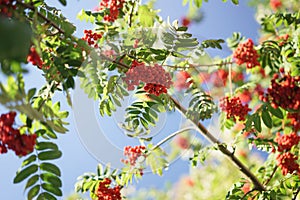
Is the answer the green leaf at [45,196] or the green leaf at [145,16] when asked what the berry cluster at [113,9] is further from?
the green leaf at [45,196]

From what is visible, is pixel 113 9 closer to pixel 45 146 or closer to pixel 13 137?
pixel 45 146

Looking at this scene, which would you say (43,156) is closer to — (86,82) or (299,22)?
(86,82)

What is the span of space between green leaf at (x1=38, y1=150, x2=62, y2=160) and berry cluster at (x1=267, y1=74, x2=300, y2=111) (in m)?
1.29

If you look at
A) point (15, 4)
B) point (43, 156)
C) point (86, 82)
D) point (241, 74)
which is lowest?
point (43, 156)

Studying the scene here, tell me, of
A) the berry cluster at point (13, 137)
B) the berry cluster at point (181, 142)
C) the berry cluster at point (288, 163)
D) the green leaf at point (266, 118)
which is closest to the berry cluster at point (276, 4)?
the berry cluster at point (288, 163)

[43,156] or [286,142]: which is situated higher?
[286,142]

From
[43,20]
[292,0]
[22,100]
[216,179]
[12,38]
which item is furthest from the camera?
[216,179]

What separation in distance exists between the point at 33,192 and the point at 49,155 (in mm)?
111

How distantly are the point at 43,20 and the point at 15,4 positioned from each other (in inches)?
7.2

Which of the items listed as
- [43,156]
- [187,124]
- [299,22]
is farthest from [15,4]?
[299,22]

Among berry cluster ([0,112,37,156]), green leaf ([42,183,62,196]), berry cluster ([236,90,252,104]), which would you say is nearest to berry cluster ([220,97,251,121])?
berry cluster ([236,90,252,104])

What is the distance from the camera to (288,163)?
2.25 m

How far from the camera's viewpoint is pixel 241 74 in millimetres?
3619

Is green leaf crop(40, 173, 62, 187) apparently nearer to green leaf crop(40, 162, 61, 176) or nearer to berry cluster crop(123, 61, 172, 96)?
green leaf crop(40, 162, 61, 176)
